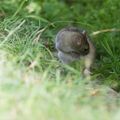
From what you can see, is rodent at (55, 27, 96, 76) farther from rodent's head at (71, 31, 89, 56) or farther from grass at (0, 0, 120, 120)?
grass at (0, 0, 120, 120)

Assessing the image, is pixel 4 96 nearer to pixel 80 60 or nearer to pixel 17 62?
pixel 17 62

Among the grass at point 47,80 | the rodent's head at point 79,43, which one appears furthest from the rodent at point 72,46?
the grass at point 47,80

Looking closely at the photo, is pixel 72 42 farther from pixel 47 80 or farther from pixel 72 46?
pixel 47 80

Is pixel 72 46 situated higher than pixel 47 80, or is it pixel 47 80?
pixel 47 80

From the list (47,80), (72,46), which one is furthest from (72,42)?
(47,80)

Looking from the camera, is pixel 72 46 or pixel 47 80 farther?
pixel 72 46
